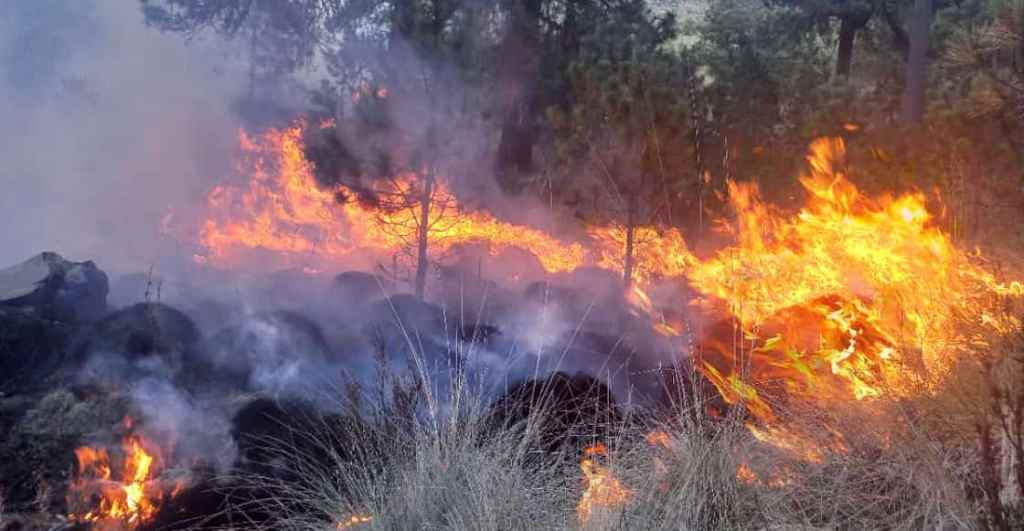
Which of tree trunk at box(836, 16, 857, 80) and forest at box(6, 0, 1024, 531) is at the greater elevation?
tree trunk at box(836, 16, 857, 80)

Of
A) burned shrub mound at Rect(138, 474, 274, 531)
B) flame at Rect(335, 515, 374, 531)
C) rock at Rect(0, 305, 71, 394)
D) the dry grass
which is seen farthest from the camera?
rock at Rect(0, 305, 71, 394)

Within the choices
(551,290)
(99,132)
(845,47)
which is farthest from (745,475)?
(99,132)

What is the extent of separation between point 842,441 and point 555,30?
10.6 meters

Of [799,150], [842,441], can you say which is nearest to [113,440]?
[842,441]

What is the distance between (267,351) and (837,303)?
634 centimetres

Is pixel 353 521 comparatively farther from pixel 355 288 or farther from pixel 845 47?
pixel 845 47

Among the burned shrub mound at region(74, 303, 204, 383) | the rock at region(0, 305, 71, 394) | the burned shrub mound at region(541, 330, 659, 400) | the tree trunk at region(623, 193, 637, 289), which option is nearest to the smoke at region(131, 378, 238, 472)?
the burned shrub mound at region(74, 303, 204, 383)

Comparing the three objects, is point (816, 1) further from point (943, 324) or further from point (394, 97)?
point (943, 324)

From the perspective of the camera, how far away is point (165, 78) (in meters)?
20.5

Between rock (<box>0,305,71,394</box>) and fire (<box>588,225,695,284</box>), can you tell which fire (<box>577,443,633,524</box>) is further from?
rock (<box>0,305,71,394</box>)

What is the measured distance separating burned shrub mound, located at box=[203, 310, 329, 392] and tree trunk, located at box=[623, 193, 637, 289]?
3891 millimetres

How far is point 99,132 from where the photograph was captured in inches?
777

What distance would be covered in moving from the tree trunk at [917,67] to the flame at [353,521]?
1018cm

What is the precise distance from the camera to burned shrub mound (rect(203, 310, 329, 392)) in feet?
31.2
